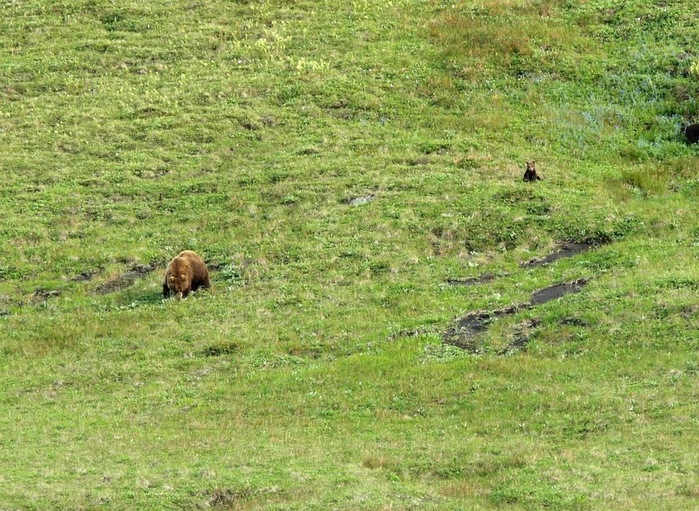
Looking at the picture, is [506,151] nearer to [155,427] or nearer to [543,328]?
[543,328]

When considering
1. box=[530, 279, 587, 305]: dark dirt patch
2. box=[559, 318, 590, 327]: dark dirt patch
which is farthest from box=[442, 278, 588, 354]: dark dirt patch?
A: box=[559, 318, 590, 327]: dark dirt patch

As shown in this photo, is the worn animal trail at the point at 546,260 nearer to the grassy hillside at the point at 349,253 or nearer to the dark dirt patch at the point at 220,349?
the grassy hillside at the point at 349,253

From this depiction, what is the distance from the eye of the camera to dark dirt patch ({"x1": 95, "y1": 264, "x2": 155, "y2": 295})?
31797mm

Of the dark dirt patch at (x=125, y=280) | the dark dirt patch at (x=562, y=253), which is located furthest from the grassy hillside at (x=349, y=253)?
the dark dirt patch at (x=562, y=253)

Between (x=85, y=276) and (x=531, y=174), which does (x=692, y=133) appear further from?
(x=85, y=276)

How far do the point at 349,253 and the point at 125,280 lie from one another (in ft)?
23.7

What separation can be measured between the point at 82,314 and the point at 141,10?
31.5 meters

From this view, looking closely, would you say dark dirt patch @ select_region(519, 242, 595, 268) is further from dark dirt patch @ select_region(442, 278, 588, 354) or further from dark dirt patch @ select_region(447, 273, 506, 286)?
dark dirt patch @ select_region(442, 278, 588, 354)

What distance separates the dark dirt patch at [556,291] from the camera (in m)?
27.1

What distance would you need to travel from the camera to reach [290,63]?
4906 cm

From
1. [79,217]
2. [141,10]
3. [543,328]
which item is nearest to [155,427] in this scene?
[543,328]

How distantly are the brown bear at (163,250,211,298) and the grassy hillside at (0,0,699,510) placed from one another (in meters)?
0.46

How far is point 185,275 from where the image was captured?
30.1 metres

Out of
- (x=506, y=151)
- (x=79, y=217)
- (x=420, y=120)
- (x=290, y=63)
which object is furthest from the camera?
(x=290, y=63)
